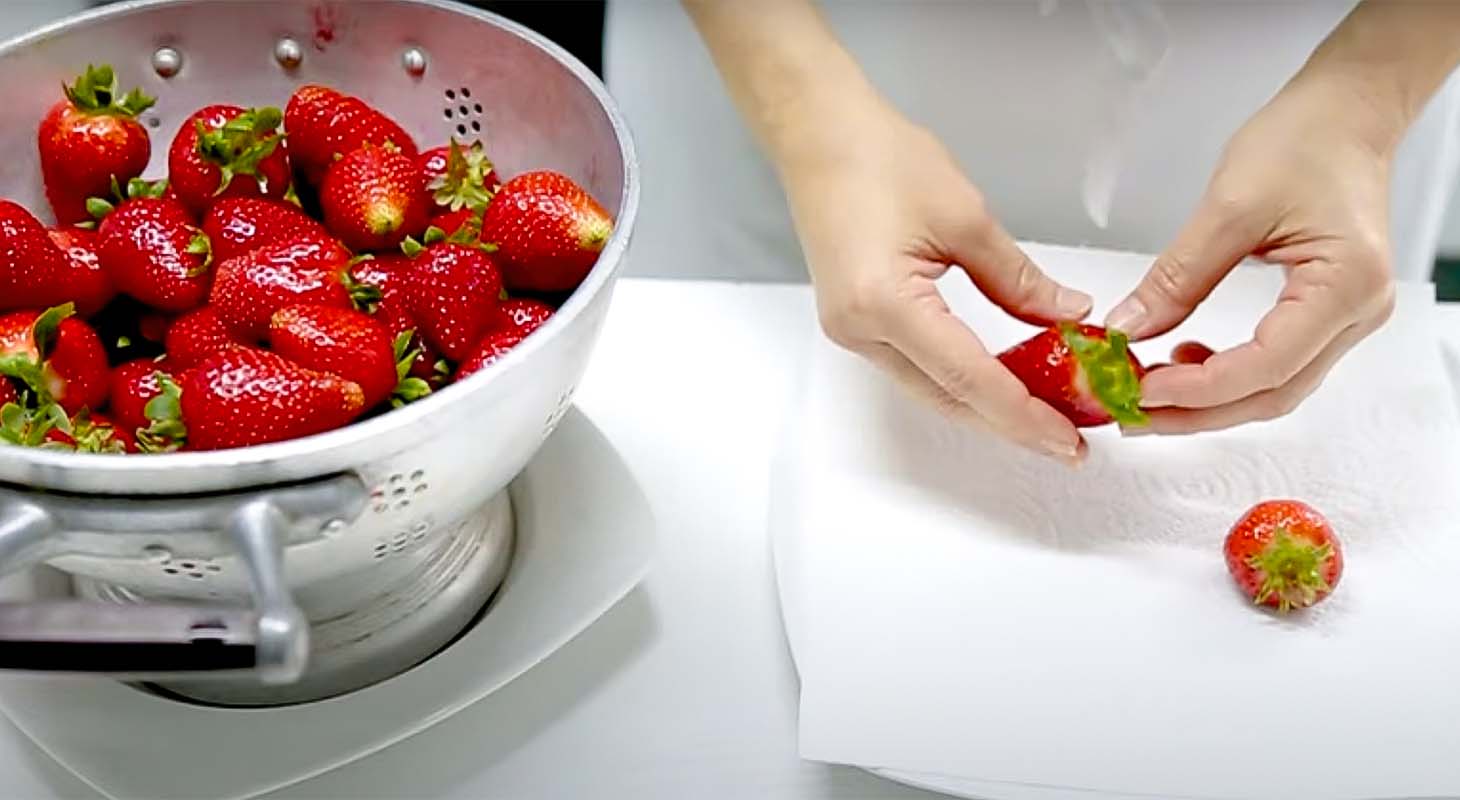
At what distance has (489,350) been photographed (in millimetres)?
616

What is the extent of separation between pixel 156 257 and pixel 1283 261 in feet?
1.67

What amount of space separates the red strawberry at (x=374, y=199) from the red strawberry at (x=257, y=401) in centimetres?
12

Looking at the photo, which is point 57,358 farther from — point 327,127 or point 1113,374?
point 1113,374

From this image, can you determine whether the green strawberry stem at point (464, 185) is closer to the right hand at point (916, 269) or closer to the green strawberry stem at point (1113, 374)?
the right hand at point (916, 269)

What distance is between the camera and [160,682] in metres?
0.64

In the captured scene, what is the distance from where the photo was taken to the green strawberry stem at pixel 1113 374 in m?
0.68

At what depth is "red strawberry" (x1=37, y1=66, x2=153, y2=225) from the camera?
686mm

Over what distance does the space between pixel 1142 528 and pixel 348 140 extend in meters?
0.40

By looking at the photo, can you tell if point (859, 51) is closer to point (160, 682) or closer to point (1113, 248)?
point (1113, 248)

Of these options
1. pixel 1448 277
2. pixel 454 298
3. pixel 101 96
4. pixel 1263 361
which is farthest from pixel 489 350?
pixel 1448 277

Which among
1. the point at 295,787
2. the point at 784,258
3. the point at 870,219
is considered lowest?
the point at 295,787

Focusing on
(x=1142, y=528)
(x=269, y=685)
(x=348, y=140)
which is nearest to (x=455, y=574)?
(x=269, y=685)

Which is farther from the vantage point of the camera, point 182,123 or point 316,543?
point 182,123

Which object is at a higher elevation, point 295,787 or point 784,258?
point 784,258
